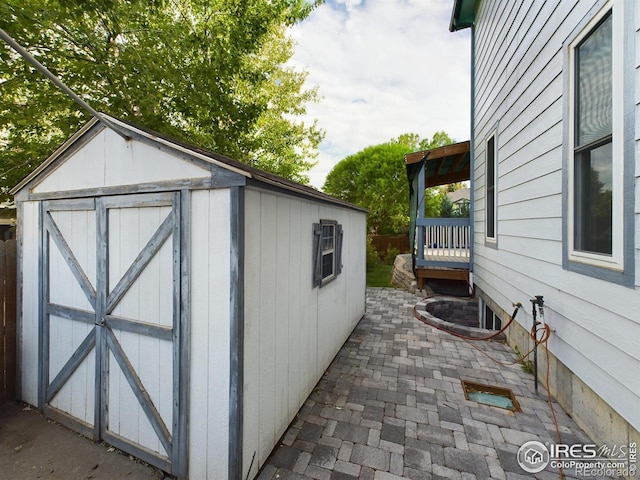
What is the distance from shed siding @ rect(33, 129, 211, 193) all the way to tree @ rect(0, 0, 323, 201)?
2208 mm

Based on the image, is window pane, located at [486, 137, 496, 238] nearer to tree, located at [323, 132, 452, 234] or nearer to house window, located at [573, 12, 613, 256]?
house window, located at [573, 12, 613, 256]

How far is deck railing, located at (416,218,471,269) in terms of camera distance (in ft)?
23.4

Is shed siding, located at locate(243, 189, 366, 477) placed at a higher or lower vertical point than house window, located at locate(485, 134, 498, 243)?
lower

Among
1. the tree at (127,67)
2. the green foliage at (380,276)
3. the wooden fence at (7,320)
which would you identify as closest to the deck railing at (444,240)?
the green foliage at (380,276)

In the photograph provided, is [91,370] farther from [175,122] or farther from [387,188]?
[387,188]

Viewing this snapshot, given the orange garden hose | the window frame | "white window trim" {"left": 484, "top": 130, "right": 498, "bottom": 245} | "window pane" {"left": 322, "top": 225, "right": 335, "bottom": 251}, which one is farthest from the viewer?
"white window trim" {"left": 484, "top": 130, "right": 498, "bottom": 245}

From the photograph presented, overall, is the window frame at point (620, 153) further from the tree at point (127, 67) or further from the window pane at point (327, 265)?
the tree at point (127, 67)

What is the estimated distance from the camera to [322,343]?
3.67 metres

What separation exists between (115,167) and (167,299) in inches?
52.5

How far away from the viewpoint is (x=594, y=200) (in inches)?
92.4

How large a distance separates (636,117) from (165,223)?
11.4 ft

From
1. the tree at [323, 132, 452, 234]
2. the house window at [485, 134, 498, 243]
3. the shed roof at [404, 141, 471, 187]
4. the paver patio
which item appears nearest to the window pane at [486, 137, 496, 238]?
the house window at [485, 134, 498, 243]

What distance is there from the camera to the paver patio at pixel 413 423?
7.33 feet

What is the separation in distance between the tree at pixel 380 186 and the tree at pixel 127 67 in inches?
426
